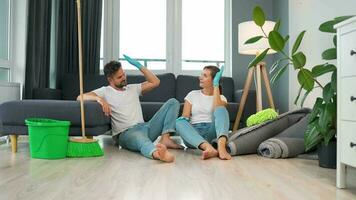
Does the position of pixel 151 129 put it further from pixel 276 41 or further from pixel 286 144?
pixel 276 41

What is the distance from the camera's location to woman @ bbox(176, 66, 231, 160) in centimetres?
275

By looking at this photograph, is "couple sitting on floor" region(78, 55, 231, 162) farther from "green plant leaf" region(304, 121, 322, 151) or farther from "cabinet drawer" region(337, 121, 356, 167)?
"cabinet drawer" region(337, 121, 356, 167)

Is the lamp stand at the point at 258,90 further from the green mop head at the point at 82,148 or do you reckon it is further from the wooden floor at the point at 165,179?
the green mop head at the point at 82,148

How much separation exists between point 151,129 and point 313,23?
77.7 inches

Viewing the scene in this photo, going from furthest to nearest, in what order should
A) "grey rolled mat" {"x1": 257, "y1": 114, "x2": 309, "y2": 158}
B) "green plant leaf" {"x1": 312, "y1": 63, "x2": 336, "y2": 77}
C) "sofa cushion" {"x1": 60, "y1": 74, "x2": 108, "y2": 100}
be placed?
"sofa cushion" {"x1": 60, "y1": 74, "x2": 108, "y2": 100}, "grey rolled mat" {"x1": 257, "y1": 114, "x2": 309, "y2": 158}, "green plant leaf" {"x1": 312, "y1": 63, "x2": 336, "y2": 77}

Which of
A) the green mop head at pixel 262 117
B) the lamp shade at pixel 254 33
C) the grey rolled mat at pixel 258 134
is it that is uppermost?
the lamp shade at pixel 254 33

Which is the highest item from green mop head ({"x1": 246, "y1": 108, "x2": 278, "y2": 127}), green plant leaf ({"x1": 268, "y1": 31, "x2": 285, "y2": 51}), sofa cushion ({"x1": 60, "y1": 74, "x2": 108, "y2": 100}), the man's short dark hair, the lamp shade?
the lamp shade

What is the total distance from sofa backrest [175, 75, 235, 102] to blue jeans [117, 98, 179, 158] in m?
1.44

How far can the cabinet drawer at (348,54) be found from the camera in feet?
5.19

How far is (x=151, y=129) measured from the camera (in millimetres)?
2902

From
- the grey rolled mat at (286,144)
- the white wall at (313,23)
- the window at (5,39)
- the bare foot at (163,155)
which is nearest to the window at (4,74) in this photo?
the window at (5,39)

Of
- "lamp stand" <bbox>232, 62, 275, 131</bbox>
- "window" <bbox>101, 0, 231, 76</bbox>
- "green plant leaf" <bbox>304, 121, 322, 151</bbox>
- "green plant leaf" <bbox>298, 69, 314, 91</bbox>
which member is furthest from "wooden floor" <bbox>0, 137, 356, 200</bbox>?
"window" <bbox>101, 0, 231, 76</bbox>

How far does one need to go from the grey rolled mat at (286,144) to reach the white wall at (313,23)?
61cm

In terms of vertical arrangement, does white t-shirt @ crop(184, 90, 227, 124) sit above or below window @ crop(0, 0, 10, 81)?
below
